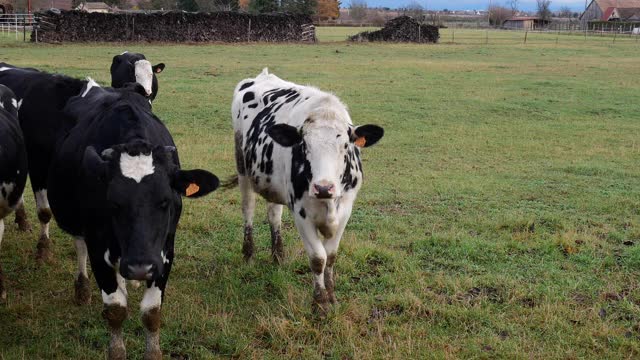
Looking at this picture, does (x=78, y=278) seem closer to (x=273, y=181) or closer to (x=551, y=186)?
(x=273, y=181)

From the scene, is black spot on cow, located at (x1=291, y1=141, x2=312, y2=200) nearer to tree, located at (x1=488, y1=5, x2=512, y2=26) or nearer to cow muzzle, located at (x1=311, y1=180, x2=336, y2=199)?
cow muzzle, located at (x1=311, y1=180, x2=336, y2=199)

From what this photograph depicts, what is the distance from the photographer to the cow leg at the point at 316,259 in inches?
203

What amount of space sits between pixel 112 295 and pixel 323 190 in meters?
1.59

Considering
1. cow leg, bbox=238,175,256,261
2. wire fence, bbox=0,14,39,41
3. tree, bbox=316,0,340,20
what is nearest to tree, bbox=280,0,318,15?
tree, bbox=316,0,340,20

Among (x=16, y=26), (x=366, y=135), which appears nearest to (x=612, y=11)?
(x=16, y=26)

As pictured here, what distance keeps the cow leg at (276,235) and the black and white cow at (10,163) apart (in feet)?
7.67

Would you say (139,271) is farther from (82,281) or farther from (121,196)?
(82,281)

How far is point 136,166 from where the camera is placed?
12.0ft

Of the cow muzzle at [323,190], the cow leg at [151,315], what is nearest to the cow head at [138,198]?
the cow leg at [151,315]

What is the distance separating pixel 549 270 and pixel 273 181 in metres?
2.79

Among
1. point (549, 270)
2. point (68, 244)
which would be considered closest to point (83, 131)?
point (68, 244)

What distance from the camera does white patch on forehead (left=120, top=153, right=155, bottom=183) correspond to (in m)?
3.63

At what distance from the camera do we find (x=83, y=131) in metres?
4.70

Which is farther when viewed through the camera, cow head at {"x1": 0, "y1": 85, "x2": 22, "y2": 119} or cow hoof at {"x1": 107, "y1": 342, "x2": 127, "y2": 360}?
cow head at {"x1": 0, "y1": 85, "x2": 22, "y2": 119}
